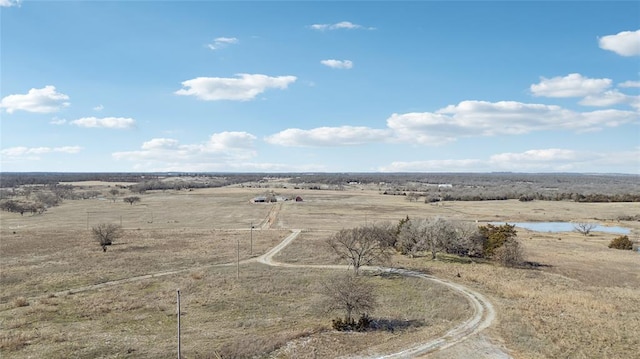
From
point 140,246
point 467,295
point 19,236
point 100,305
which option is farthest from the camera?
point 19,236

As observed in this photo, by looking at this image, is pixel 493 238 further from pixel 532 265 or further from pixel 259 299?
pixel 259 299

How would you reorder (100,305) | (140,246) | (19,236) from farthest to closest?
(19,236), (140,246), (100,305)

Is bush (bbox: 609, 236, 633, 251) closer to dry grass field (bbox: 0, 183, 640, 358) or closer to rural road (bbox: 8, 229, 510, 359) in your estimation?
dry grass field (bbox: 0, 183, 640, 358)

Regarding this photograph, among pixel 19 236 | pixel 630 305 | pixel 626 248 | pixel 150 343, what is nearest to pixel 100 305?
pixel 150 343

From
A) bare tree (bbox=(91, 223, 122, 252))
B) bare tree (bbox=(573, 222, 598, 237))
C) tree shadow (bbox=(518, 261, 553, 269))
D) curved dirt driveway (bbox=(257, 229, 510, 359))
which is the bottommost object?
tree shadow (bbox=(518, 261, 553, 269))

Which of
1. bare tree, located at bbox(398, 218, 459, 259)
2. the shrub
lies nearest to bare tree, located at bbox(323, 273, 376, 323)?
bare tree, located at bbox(398, 218, 459, 259)

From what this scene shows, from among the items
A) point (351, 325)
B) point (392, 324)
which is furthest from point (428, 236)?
point (351, 325)

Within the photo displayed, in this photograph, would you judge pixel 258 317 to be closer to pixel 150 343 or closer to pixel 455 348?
pixel 150 343

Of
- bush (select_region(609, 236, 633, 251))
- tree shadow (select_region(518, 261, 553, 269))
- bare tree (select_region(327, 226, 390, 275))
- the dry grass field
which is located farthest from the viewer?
bush (select_region(609, 236, 633, 251))
